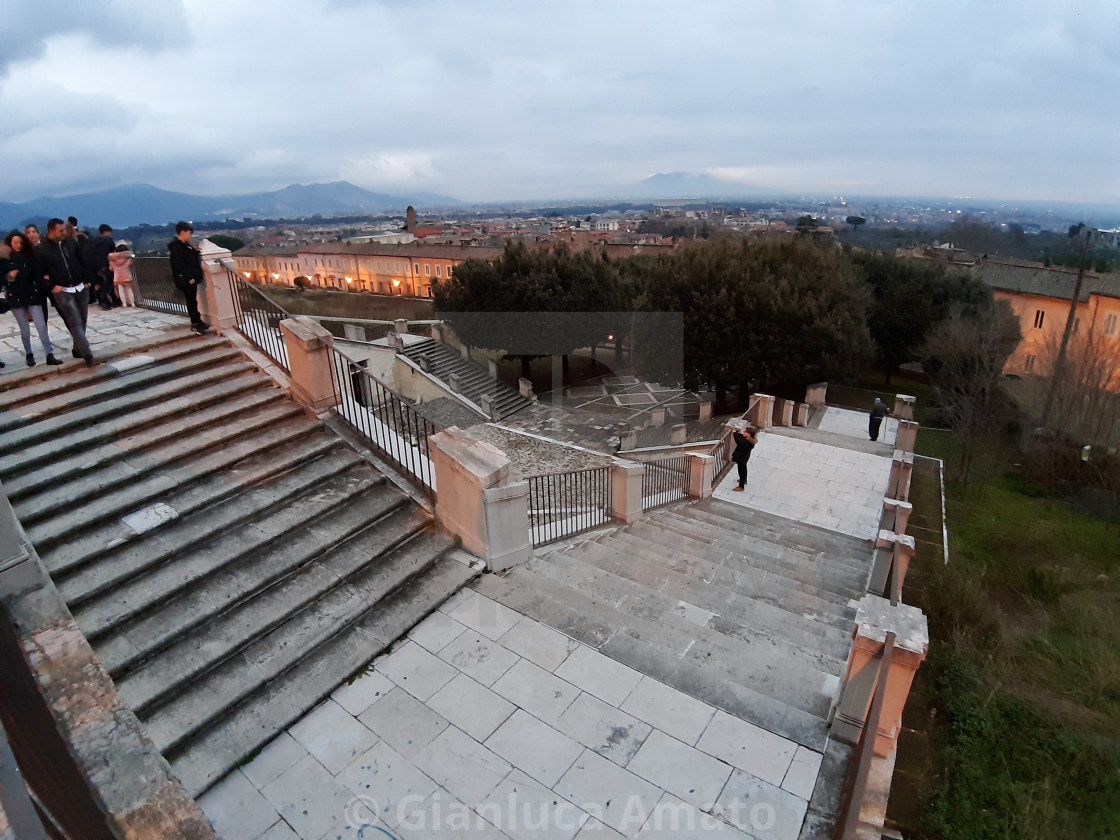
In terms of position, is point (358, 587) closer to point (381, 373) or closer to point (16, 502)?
point (16, 502)

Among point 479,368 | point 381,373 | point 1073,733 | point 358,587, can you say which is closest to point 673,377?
point 479,368

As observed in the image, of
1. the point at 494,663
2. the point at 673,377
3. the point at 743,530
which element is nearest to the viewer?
the point at 494,663

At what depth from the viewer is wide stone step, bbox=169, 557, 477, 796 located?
4.03 metres

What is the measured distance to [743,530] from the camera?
9.68 m

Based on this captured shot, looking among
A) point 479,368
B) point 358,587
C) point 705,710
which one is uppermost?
point 358,587

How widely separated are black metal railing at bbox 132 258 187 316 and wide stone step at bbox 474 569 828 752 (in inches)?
331

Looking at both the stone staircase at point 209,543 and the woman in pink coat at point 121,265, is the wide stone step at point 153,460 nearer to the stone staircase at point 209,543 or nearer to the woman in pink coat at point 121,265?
the stone staircase at point 209,543

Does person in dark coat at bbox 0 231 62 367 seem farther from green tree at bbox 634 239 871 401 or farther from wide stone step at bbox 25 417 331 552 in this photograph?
green tree at bbox 634 239 871 401

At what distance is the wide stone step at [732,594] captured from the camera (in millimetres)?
5969

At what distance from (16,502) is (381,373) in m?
20.0

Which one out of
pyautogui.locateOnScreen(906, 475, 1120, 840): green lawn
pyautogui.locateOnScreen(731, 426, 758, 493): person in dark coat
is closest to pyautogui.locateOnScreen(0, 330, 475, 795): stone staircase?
pyautogui.locateOnScreen(906, 475, 1120, 840): green lawn

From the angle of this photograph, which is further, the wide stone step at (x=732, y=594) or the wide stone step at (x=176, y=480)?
the wide stone step at (x=732, y=594)

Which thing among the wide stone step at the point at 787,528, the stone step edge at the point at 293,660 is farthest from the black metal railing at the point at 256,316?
the wide stone step at the point at 787,528

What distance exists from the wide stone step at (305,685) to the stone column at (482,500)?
1.39 feet
